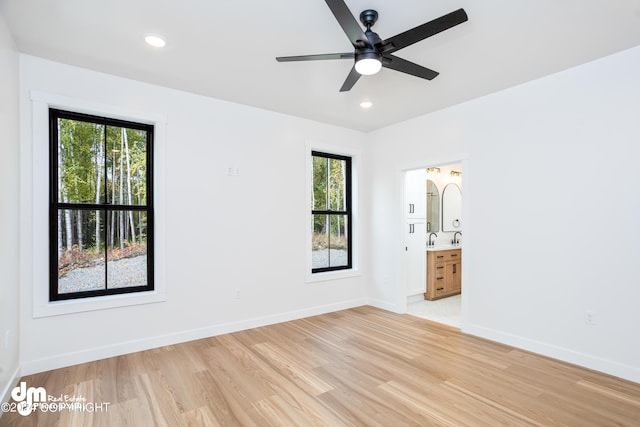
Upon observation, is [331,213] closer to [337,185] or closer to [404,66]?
[337,185]

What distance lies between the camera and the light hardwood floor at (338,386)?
2.21 metres

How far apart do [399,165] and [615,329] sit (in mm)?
2902

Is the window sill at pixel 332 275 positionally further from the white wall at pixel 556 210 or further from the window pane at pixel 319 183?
the white wall at pixel 556 210

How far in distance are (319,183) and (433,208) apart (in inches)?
89.1

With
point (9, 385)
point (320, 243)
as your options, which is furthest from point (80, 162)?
point (320, 243)

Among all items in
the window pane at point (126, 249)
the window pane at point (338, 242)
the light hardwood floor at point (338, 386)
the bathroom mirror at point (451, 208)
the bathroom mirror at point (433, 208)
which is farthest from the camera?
the bathroom mirror at point (451, 208)

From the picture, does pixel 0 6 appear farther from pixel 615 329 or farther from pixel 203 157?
pixel 615 329

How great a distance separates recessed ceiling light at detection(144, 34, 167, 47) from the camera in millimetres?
2564

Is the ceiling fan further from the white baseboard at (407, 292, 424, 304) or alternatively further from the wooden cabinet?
the white baseboard at (407, 292, 424, 304)

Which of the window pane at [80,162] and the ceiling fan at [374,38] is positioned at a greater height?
the ceiling fan at [374,38]

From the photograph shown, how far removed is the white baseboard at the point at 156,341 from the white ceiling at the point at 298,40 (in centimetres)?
263

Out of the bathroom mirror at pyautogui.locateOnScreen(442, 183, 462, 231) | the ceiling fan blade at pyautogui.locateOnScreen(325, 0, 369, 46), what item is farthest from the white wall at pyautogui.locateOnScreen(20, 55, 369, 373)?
the bathroom mirror at pyautogui.locateOnScreen(442, 183, 462, 231)

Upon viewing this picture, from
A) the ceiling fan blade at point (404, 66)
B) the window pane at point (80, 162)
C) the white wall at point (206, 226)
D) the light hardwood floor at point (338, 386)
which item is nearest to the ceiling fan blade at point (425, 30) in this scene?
the ceiling fan blade at point (404, 66)

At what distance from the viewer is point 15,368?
262 centimetres
